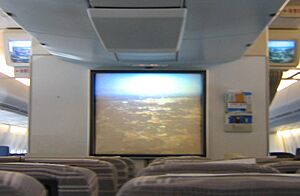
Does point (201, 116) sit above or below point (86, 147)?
above

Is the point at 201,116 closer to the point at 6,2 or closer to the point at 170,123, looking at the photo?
the point at 170,123

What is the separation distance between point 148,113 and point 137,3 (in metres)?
2.97

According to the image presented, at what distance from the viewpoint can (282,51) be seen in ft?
26.5

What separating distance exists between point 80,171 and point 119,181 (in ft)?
5.04

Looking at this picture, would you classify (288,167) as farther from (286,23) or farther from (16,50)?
(16,50)

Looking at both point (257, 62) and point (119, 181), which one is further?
point (257, 62)

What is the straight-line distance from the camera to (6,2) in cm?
438

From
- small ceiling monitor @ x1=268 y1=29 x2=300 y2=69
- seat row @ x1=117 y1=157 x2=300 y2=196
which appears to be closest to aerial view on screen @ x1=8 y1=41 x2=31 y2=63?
small ceiling monitor @ x1=268 y1=29 x2=300 y2=69

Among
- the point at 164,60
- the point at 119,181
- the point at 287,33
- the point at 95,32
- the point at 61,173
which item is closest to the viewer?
the point at 61,173

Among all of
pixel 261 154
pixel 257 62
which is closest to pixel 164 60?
pixel 257 62

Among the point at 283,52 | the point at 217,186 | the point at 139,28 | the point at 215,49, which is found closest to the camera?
the point at 217,186

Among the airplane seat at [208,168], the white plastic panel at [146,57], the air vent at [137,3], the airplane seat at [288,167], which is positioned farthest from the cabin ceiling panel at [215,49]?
the airplane seat at [208,168]

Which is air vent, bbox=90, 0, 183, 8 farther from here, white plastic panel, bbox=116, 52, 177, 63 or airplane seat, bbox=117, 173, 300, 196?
airplane seat, bbox=117, 173, 300, 196

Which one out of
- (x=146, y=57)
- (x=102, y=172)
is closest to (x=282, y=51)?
(x=146, y=57)
